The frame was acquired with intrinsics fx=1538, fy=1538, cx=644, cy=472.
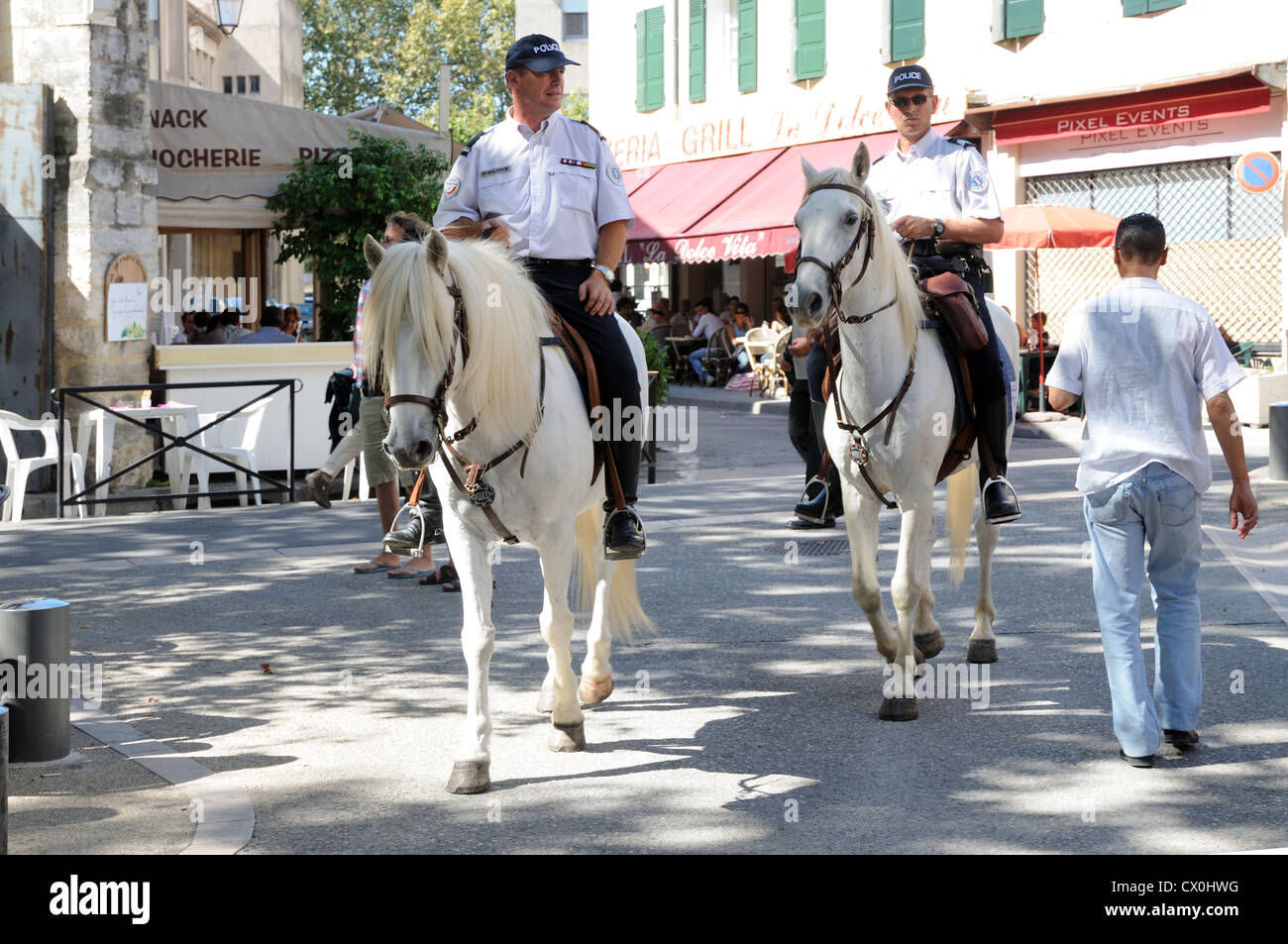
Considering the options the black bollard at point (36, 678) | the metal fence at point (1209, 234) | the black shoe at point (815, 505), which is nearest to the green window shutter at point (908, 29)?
the metal fence at point (1209, 234)

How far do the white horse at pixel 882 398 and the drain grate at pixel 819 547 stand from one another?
3.57m

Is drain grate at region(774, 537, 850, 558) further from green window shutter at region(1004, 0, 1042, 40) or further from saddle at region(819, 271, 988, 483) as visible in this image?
green window shutter at region(1004, 0, 1042, 40)

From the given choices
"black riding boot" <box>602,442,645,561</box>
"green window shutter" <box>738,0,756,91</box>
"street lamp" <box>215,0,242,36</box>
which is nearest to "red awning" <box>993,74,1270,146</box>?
"green window shutter" <box>738,0,756,91</box>

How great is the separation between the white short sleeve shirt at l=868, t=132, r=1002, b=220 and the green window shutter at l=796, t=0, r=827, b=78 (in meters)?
21.2

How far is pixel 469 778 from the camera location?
5332 mm

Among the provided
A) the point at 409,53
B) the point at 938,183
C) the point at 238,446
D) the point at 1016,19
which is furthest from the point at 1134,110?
the point at 409,53

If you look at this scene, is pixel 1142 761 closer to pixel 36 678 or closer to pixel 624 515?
pixel 624 515

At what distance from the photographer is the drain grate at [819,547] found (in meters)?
10.5

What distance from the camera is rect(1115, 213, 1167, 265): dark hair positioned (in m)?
5.57

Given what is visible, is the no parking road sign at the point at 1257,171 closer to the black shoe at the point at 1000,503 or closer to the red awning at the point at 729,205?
the red awning at the point at 729,205

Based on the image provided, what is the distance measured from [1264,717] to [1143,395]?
5.11ft

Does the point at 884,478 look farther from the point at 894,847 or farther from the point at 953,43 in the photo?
the point at 953,43

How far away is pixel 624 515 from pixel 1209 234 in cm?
1738
